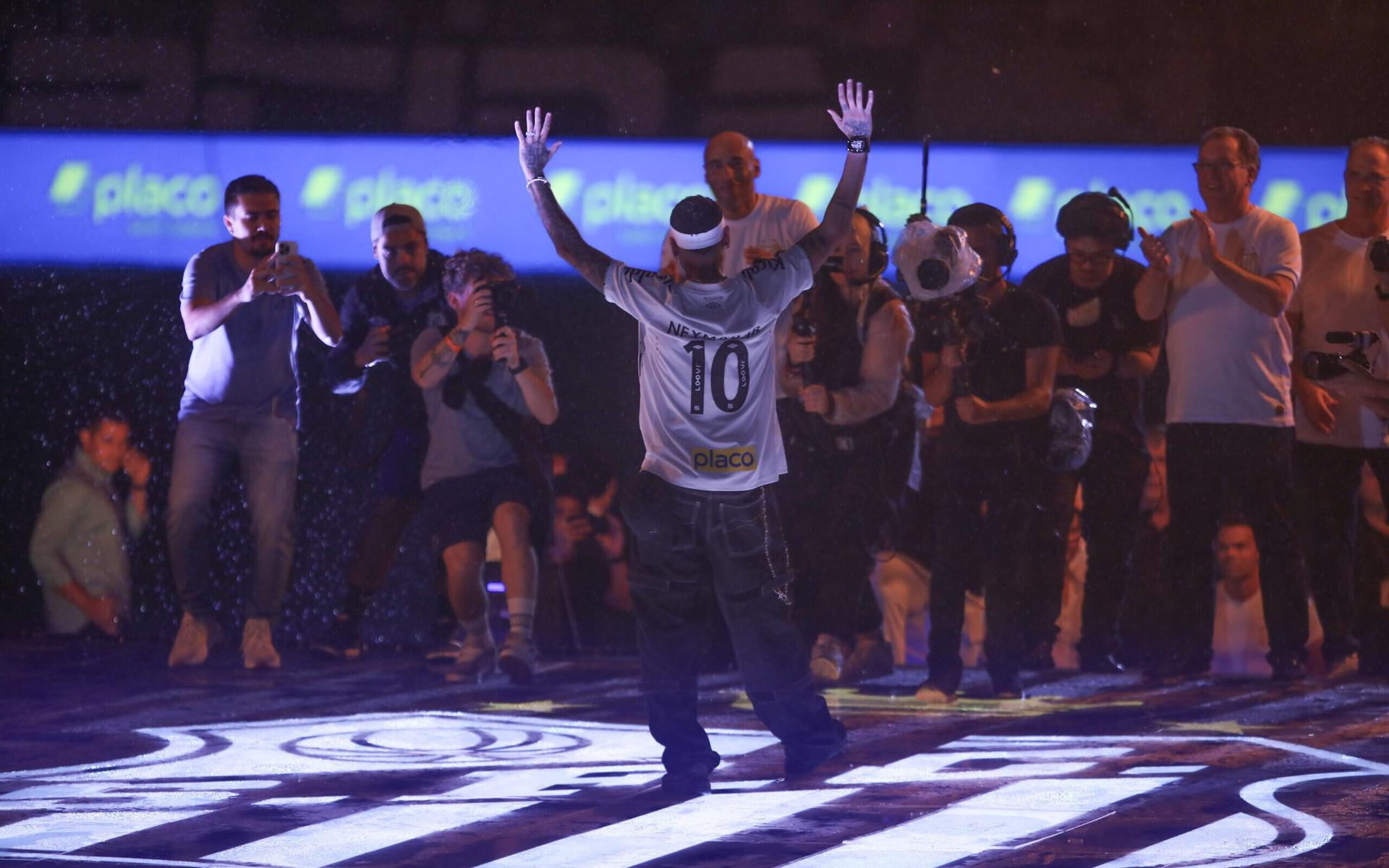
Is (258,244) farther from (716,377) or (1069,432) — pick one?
(1069,432)

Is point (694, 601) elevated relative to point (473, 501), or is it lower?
lower

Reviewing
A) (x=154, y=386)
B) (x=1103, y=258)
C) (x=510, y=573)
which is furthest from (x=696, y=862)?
(x=154, y=386)

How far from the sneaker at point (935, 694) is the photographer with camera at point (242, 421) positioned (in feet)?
8.79

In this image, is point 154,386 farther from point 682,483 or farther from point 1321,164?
point 1321,164

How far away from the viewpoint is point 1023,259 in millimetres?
8023

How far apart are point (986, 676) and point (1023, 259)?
2.04 m

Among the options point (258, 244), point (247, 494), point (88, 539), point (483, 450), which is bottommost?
point (88, 539)

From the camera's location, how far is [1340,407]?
6895 millimetres

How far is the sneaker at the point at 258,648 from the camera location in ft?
23.7

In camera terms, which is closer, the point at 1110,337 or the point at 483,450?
the point at 1110,337

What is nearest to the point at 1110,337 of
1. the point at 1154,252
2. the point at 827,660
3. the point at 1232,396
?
the point at 1154,252

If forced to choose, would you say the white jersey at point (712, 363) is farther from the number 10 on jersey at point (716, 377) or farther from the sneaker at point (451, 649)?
the sneaker at point (451, 649)

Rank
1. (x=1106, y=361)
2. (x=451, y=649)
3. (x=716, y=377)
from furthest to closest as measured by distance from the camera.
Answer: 1. (x=451, y=649)
2. (x=1106, y=361)
3. (x=716, y=377)

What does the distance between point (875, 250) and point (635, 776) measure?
257 centimetres
